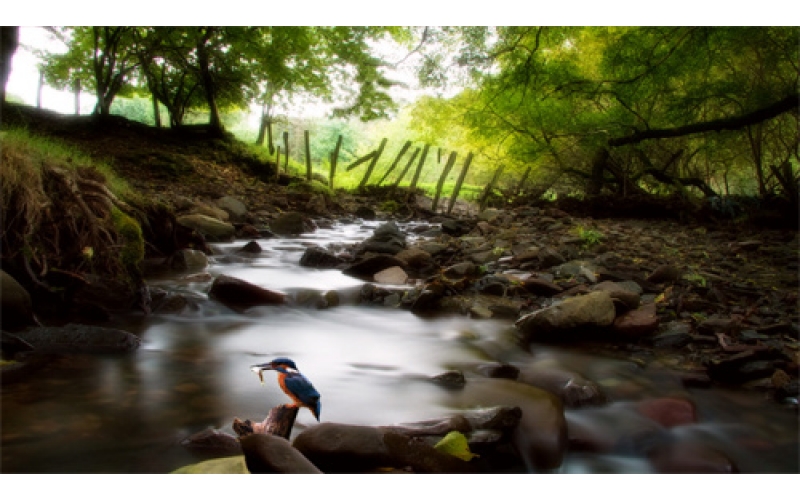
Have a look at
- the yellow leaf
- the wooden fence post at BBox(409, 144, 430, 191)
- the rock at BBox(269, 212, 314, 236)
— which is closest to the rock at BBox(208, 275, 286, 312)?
the yellow leaf

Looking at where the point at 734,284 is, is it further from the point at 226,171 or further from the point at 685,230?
the point at 226,171

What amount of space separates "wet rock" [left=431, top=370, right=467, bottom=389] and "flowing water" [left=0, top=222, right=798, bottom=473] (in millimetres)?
77

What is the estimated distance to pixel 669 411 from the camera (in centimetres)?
273

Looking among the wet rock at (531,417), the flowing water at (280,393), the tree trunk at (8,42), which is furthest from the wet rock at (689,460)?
the tree trunk at (8,42)

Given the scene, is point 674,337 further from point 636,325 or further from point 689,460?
point 689,460

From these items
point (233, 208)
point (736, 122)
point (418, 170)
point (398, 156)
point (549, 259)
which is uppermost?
point (398, 156)

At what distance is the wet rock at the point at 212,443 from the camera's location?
204 centimetres

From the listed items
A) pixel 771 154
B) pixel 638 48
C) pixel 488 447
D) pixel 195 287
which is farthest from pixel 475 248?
pixel 771 154

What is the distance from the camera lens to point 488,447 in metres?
2.11

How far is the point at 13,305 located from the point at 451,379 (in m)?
2.89

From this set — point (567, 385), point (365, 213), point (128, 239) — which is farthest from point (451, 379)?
point (365, 213)

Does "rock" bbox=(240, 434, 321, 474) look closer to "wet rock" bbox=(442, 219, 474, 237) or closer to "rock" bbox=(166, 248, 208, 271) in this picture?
"rock" bbox=(166, 248, 208, 271)

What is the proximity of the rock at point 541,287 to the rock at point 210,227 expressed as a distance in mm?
5021

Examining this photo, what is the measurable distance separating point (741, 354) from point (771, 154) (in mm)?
11724
